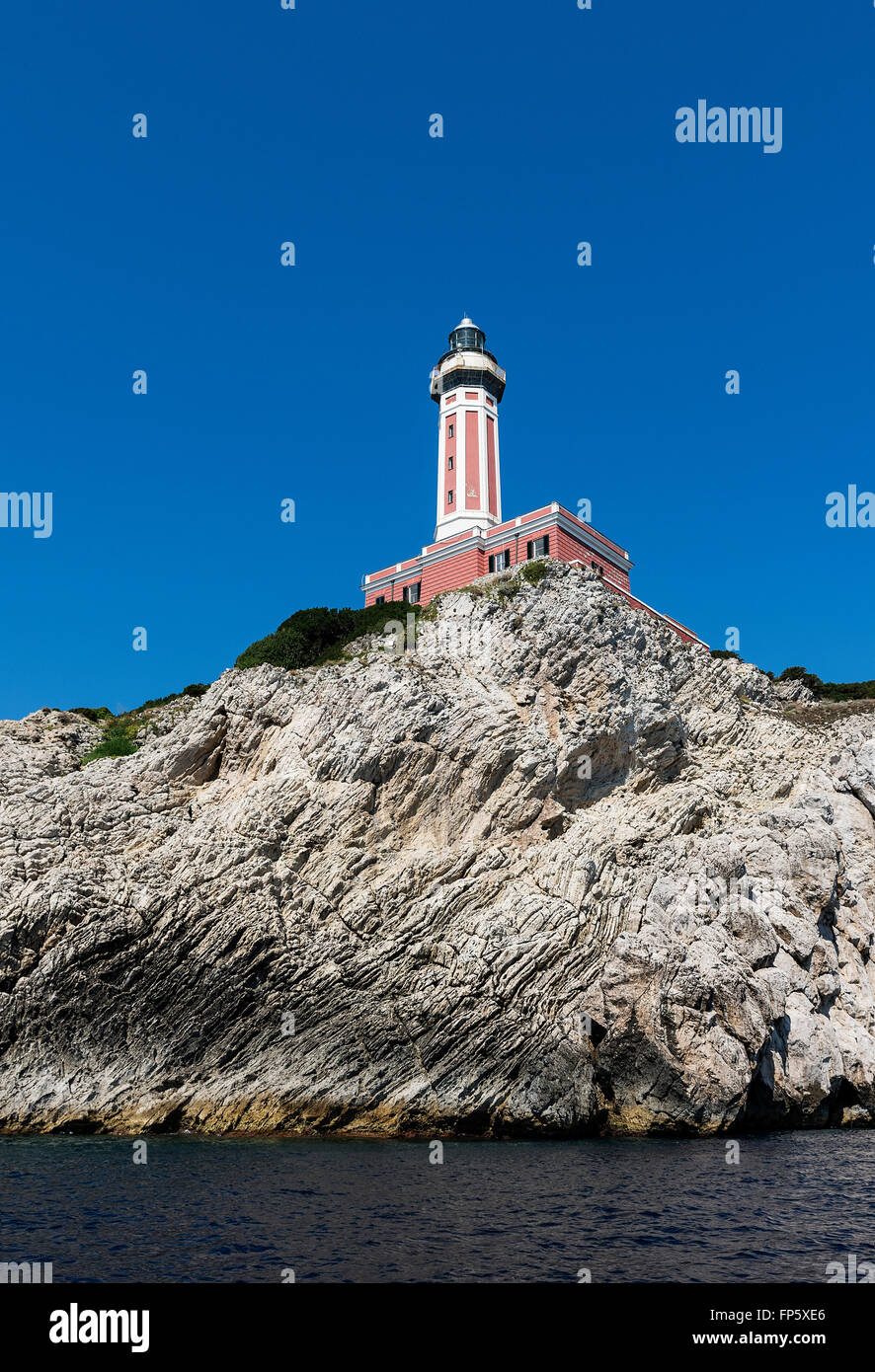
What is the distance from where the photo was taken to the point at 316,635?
53688 mm

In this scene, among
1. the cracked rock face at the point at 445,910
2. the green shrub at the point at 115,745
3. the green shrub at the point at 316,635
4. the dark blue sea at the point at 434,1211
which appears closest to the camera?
the dark blue sea at the point at 434,1211

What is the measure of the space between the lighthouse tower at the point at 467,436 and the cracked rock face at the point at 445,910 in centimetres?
1654

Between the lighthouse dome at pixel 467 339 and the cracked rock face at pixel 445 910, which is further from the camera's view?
the lighthouse dome at pixel 467 339

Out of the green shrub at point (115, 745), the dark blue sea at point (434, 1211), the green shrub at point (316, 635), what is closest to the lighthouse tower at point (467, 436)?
the green shrub at point (316, 635)

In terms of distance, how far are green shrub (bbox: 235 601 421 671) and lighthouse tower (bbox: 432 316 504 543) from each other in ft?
28.4

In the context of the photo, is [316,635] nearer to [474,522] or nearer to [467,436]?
[474,522]

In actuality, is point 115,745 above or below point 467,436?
below

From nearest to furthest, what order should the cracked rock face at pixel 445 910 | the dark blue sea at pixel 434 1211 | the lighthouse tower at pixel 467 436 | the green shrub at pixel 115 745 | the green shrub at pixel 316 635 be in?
the dark blue sea at pixel 434 1211
the cracked rock face at pixel 445 910
the green shrub at pixel 115 745
the green shrub at pixel 316 635
the lighthouse tower at pixel 467 436

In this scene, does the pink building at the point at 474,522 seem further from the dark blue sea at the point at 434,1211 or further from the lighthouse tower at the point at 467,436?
the dark blue sea at the point at 434,1211

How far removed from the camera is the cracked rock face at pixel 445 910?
108 feet

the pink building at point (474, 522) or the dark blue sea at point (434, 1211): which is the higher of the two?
the pink building at point (474, 522)

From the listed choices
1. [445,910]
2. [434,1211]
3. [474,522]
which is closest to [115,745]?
[445,910]

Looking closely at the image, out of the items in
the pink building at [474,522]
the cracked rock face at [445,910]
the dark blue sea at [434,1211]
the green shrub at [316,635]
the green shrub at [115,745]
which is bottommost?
the dark blue sea at [434,1211]

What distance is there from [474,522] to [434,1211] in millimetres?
45382
